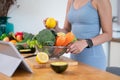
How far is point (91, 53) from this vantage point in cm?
157

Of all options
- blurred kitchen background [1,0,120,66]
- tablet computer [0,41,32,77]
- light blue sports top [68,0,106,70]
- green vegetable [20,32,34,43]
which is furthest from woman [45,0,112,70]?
blurred kitchen background [1,0,120,66]

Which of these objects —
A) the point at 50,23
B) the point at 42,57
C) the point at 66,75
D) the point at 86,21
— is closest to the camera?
the point at 66,75

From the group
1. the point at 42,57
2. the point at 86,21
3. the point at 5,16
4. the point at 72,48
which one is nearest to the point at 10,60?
the point at 42,57

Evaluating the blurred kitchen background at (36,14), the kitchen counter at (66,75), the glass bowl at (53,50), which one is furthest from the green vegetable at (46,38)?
the blurred kitchen background at (36,14)

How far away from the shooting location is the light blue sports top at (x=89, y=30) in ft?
5.15

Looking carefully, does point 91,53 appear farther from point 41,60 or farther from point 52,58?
point 41,60

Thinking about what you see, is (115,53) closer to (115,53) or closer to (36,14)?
(115,53)

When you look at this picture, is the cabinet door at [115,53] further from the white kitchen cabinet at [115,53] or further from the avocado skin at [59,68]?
the avocado skin at [59,68]

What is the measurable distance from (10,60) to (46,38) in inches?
9.0

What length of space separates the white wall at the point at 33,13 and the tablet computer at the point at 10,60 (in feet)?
5.92

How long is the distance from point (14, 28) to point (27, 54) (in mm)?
1438

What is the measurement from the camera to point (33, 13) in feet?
9.96

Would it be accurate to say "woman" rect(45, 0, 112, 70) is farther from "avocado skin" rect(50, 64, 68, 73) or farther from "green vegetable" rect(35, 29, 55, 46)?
"avocado skin" rect(50, 64, 68, 73)

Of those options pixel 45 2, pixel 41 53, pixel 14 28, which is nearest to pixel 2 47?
pixel 41 53
